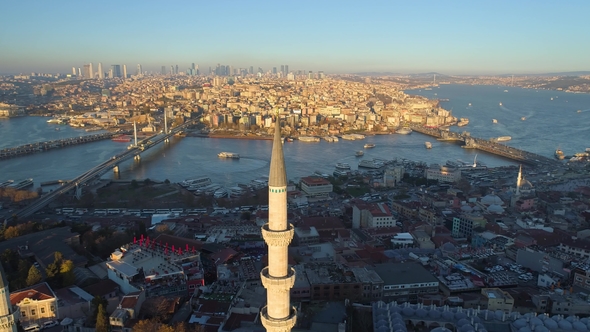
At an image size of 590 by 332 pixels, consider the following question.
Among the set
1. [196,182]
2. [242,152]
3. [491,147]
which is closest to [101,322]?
[196,182]

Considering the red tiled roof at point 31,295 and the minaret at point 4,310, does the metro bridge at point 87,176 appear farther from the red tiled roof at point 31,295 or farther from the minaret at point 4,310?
the minaret at point 4,310

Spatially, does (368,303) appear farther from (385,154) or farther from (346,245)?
(385,154)

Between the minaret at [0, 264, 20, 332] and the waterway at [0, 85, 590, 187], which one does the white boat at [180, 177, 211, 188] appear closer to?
the waterway at [0, 85, 590, 187]

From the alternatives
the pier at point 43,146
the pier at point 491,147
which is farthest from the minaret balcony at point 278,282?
the pier at point 43,146

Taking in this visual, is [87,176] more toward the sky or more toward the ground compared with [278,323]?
more toward the ground

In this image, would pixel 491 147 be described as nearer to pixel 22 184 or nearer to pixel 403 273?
pixel 403 273

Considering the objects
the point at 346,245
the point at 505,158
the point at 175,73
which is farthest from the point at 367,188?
the point at 175,73
